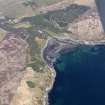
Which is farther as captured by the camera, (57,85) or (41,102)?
(57,85)

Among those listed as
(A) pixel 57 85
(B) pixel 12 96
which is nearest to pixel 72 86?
(A) pixel 57 85

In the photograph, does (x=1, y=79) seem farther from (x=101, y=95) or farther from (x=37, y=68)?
(x=101, y=95)

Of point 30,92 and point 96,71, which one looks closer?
point 30,92

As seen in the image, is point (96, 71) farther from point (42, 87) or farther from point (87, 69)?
point (42, 87)

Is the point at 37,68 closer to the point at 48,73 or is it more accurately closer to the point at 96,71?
the point at 48,73

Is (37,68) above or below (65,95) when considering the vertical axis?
above

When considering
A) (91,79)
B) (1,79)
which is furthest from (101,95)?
(1,79)

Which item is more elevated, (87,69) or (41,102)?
(87,69)

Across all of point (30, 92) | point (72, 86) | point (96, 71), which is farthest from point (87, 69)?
point (30, 92)
